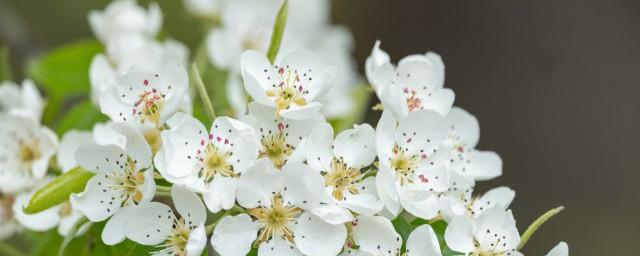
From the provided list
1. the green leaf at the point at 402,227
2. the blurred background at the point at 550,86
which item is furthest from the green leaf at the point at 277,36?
the blurred background at the point at 550,86

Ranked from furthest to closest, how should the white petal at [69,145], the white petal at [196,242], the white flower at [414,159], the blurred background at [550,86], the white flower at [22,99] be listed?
the blurred background at [550,86], the white flower at [22,99], the white petal at [69,145], the white flower at [414,159], the white petal at [196,242]

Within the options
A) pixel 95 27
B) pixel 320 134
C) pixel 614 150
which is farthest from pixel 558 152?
pixel 320 134

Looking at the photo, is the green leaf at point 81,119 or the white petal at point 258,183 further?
the green leaf at point 81,119

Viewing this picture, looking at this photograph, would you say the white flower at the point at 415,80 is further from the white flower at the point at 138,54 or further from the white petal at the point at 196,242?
the white flower at the point at 138,54

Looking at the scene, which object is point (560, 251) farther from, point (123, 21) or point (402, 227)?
point (123, 21)

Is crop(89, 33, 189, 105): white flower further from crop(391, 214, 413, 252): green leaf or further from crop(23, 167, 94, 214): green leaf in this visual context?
crop(391, 214, 413, 252): green leaf

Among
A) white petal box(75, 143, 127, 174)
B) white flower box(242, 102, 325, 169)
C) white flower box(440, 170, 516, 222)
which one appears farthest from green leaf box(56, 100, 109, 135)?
white flower box(440, 170, 516, 222)

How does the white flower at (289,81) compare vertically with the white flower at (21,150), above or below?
above

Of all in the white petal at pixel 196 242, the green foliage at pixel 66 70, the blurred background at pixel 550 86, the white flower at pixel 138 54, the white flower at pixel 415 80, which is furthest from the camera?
the blurred background at pixel 550 86
